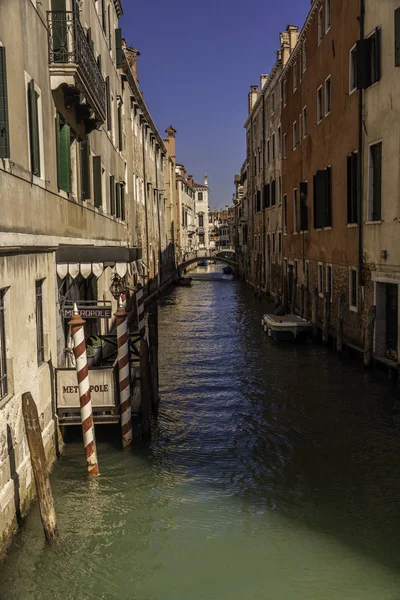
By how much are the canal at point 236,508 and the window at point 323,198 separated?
21.6 feet

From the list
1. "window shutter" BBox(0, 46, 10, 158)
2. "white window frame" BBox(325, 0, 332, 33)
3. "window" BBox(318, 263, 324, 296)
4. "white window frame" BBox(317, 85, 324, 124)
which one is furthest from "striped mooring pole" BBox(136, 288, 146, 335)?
"white window frame" BBox(325, 0, 332, 33)

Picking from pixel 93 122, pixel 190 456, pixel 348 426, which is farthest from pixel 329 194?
pixel 190 456

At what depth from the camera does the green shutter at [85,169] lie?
1220cm

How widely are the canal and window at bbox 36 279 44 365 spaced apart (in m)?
1.57

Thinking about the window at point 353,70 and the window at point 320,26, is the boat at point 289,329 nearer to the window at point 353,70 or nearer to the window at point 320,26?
the window at point 353,70

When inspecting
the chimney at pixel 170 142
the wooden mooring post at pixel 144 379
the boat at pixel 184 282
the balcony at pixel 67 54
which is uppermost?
the chimney at pixel 170 142

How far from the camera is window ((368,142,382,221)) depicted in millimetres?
13445

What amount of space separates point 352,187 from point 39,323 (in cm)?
957

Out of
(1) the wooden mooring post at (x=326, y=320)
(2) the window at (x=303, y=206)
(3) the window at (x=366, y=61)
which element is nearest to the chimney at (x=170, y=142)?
(2) the window at (x=303, y=206)

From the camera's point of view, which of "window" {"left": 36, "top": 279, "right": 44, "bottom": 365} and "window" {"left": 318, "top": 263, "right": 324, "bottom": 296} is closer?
"window" {"left": 36, "top": 279, "right": 44, "bottom": 365}

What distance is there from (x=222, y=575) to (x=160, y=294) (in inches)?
1267

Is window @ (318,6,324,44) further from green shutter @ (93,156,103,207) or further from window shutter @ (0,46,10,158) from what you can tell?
window shutter @ (0,46,10,158)

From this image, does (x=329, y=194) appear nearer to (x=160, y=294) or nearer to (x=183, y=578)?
(x=183, y=578)

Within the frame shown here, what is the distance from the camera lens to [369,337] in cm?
1360
